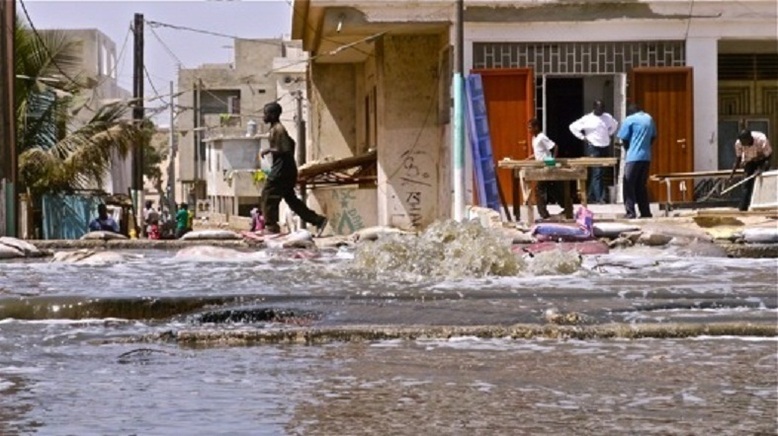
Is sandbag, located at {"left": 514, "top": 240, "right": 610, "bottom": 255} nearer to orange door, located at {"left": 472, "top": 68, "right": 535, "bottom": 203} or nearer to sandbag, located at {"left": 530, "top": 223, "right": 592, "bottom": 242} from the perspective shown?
sandbag, located at {"left": 530, "top": 223, "right": 592, "bottom": 242}

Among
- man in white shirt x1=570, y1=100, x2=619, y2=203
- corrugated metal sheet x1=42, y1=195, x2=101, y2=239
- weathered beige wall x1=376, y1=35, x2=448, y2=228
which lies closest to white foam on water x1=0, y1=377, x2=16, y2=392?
man in white shirt x1=570, y1=100, x2=619, y2=203

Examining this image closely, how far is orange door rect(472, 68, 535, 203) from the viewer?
70.5 feet

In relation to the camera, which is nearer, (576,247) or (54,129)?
(576,247)

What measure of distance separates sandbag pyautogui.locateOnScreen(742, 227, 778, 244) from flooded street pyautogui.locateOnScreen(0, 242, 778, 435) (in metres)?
1.93

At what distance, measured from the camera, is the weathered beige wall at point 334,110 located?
29938mm

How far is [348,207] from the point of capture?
25812 mm

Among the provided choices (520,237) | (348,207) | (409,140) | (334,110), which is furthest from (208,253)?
(334,110)

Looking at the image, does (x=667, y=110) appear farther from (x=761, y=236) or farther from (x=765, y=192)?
(x=761, y=236)

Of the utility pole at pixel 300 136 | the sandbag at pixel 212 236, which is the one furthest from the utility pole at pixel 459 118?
the utility pole at pixel 300 136

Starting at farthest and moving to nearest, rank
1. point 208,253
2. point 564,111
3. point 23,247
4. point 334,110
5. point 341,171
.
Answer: point 334,110
point 341,171
point 564,111
point 23,247
point 208,253

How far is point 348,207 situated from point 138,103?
25.9 feet

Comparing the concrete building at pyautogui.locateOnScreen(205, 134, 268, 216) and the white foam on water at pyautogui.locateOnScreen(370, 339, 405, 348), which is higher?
the concrete building at pyautogui.locateOnScreen(205, 134, 268, 216)

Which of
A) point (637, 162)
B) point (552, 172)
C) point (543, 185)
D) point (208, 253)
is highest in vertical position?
point (637, 162)

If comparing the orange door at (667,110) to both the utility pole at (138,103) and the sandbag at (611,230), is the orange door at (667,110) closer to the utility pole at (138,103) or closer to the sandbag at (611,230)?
the sandbag at (611,230)
